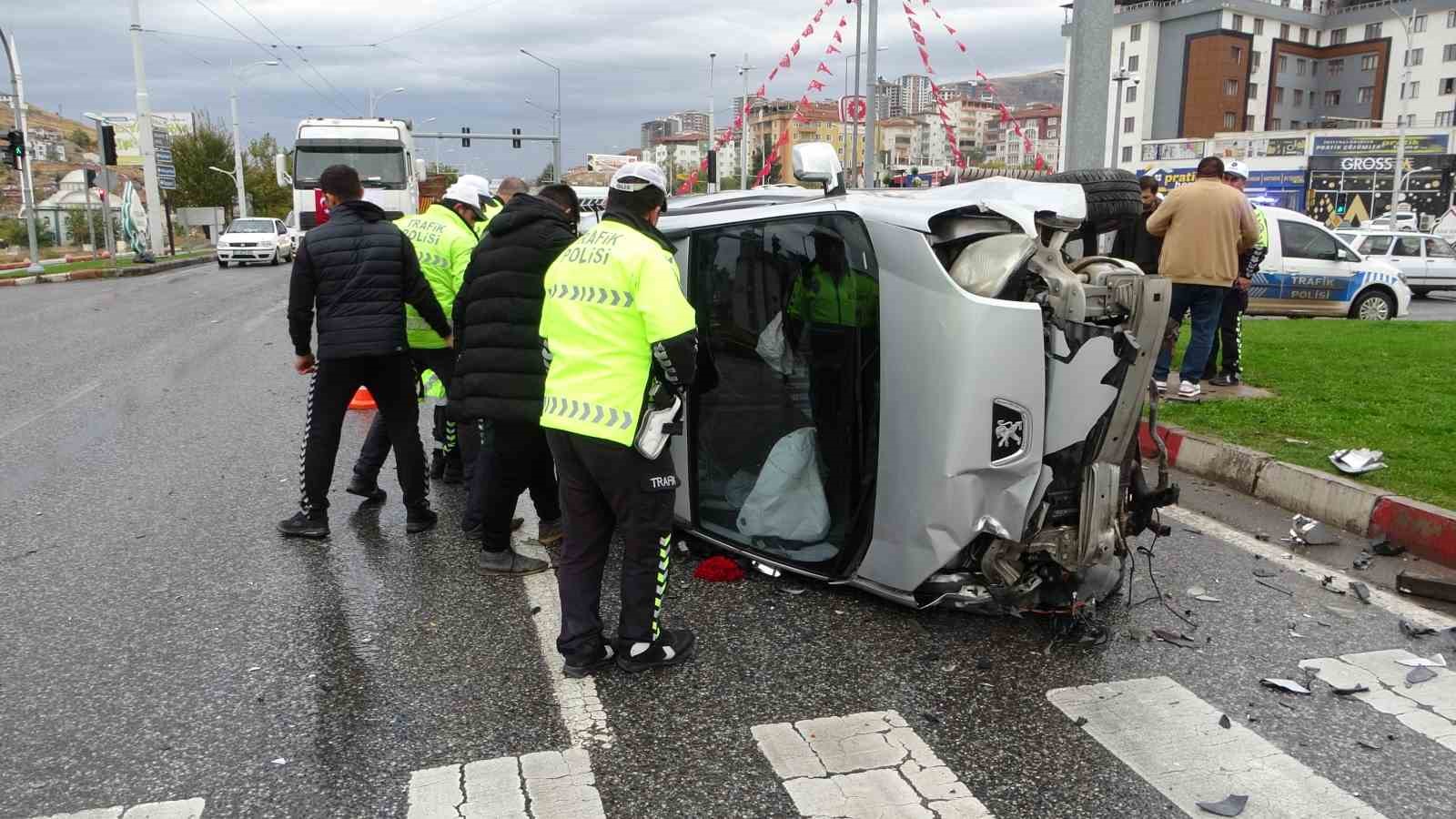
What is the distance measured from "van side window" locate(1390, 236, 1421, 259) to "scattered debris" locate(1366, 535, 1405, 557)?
63.8 feet

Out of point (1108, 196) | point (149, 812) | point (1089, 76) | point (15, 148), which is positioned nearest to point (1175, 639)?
point (1108, 196)

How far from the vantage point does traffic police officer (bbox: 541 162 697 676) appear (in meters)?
3.52

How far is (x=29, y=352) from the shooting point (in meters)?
12.3

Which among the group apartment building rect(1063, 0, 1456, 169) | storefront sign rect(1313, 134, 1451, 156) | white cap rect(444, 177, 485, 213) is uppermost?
apartment building rect(1063, 0, 1456, 169)

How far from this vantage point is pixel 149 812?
2.91m

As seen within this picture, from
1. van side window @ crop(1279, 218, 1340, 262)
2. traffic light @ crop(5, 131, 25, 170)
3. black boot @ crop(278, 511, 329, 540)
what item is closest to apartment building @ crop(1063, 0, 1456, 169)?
van side window @ crop(1279, 218, 1340, 262)

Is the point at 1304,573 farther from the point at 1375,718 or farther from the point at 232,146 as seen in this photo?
the point at 232,146

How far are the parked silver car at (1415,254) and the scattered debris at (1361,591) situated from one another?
19.3 meters

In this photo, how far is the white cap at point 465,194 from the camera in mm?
6020

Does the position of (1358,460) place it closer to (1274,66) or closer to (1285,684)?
(1285,684)

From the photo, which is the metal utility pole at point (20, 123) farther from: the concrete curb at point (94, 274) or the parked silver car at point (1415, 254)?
the parked silver car at point (1415, 254)

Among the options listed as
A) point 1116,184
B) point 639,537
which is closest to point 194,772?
point 639,537

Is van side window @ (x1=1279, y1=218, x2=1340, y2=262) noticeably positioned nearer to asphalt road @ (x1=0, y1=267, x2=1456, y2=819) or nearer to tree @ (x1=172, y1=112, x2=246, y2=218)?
asphalt road @ (x1=0, y1=267, x2=1456, y2=819)

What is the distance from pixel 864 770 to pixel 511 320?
244cm
